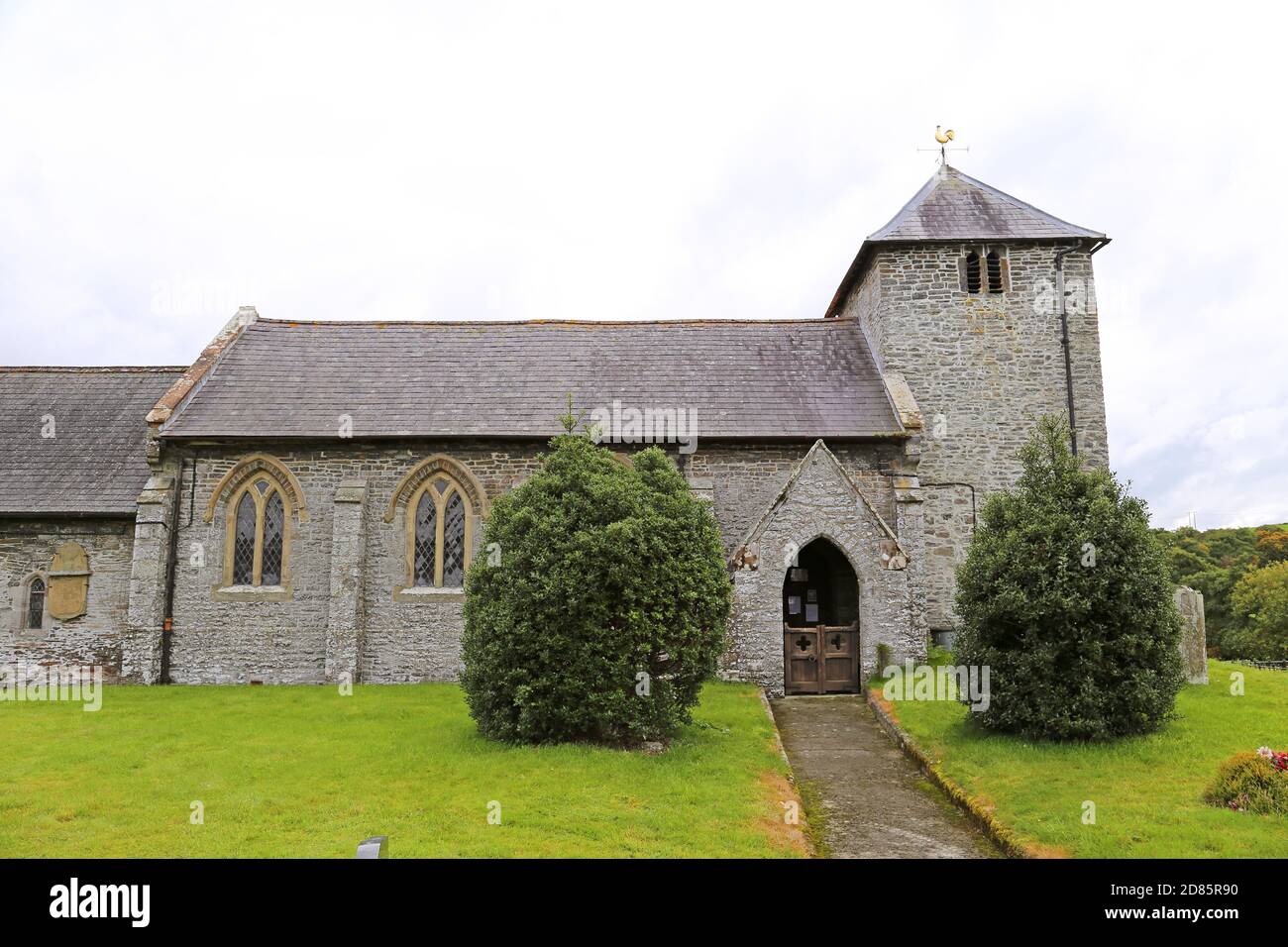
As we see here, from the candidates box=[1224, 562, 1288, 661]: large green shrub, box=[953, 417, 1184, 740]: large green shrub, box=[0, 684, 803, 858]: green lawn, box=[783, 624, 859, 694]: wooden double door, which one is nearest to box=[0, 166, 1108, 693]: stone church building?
box=[783, 624, 859, 694]: wooden double door

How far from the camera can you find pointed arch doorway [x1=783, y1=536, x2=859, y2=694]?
16734 millimetres

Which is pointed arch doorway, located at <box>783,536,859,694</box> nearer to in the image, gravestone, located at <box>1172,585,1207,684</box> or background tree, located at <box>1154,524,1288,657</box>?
gravestone, located at <box>1172,585,1207,684</box>

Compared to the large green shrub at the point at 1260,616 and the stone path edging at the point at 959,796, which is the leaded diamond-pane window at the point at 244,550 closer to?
the stone path edging at the point at 959,796

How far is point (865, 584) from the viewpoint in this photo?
A: 16.6m

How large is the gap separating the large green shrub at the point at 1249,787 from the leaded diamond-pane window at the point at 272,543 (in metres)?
18.1

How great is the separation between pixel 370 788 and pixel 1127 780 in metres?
8.75

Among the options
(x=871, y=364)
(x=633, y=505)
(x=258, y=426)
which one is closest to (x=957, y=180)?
(x=871, y=364)

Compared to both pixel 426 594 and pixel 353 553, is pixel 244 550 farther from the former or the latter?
pixel 426 594

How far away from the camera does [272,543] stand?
65.5 feet

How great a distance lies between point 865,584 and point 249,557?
14.0 m

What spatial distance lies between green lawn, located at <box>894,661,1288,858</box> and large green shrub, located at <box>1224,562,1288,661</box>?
34.3m

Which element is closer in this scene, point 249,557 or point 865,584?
point 865,584

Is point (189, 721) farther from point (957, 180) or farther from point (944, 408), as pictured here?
point (957, 180)

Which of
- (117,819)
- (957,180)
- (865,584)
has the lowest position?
(117,819)
